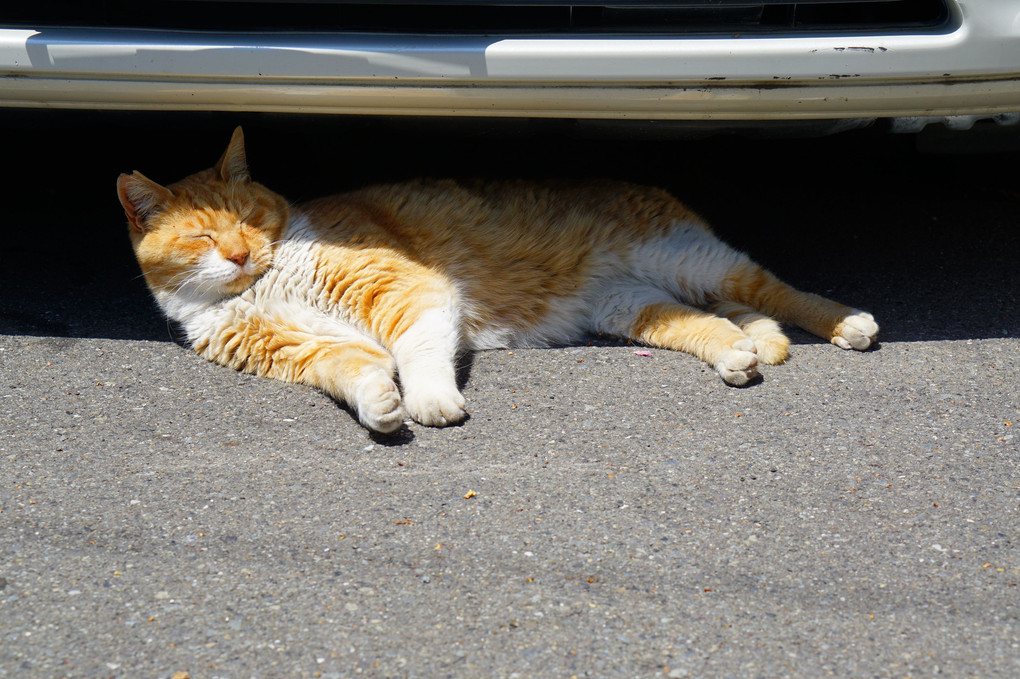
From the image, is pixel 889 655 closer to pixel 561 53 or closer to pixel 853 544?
pixel 853 544

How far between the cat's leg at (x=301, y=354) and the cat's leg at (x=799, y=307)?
60.3 inches

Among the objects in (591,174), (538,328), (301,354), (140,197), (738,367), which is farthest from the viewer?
(591,174)

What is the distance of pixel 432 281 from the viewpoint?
339 centimetres

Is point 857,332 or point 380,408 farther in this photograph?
point 857,332

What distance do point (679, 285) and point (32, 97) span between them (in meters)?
2.57

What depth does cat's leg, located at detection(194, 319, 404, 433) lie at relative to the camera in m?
2.96

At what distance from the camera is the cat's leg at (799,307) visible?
3172 millimetres

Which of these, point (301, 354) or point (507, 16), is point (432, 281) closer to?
point (301, 354)

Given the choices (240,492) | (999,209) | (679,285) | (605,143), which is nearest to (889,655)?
(240,492)

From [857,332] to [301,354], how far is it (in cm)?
203

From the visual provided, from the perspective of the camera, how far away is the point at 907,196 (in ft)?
15.0

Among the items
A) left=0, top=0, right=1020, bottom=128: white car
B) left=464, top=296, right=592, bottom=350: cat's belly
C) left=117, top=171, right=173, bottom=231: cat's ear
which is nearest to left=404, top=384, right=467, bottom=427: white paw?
left=464, top=296, right=592, bottom=350: cat's belly

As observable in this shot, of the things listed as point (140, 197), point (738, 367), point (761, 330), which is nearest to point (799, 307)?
point (761, 330)

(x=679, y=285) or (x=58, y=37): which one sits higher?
(x=58, y=37)
